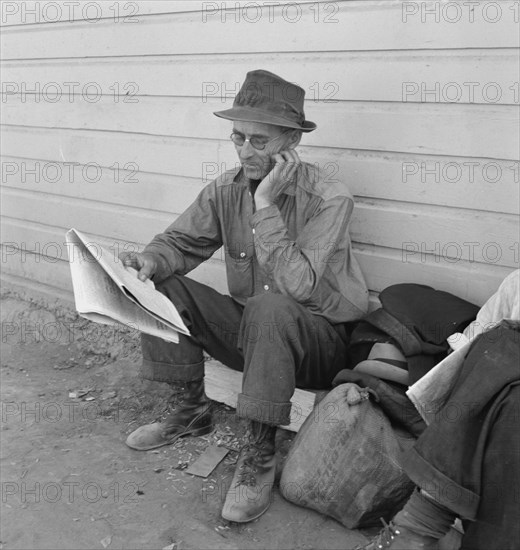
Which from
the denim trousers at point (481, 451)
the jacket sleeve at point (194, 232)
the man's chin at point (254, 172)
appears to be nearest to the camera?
the denim trousers at point (481, 451)

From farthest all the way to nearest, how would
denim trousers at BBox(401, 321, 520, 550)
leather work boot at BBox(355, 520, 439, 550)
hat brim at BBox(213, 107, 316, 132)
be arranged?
hat brim at BBox(213, 107, 316, 132) < leather work boot at BBox(355, 520, 439, 550) < denim trousers at BBox(401, 321, 520, 550)

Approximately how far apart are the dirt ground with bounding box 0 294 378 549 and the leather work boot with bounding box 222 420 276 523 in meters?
0.06

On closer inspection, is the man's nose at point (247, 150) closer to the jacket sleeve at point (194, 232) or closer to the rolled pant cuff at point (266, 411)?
the jacket sleeve at point (194, 232)

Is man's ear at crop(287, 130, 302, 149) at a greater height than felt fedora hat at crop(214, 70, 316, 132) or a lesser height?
lesser

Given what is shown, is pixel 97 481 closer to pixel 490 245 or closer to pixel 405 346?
pixel 405 346

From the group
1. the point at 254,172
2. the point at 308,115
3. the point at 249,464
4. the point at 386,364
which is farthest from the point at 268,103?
the point at 249,464

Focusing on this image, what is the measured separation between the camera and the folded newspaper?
2.85 metres

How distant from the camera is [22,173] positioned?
5559 millimetres

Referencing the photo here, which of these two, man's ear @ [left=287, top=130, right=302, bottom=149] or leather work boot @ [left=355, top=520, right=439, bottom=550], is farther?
man's ear @ [left=287, top=130, right=302, bottom=149]

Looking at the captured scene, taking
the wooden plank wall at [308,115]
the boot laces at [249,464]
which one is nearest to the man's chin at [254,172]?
the wooden plank wall at [308,115]

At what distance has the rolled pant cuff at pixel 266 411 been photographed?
9.68 feet

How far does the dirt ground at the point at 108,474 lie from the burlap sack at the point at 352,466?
10 cm

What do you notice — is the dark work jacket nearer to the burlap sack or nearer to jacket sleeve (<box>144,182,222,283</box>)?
Result: the burlap sack

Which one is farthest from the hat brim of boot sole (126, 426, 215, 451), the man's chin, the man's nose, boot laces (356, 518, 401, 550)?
boot laces (356, 518, 401, 550)
